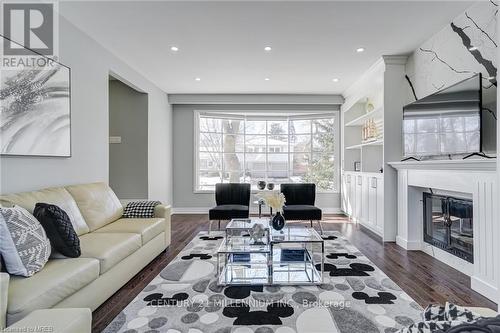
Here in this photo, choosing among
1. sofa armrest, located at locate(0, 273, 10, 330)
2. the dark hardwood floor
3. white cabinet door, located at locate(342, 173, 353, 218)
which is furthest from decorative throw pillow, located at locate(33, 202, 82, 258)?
white cabinet door, located at locate(342, 173, 353, 218)

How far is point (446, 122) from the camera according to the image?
2.98 metres

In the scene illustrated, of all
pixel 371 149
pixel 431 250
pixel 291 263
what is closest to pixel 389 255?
pixel 431 250

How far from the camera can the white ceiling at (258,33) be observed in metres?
2.77

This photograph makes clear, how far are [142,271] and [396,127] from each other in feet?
12.7

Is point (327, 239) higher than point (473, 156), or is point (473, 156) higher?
point (473, 156)

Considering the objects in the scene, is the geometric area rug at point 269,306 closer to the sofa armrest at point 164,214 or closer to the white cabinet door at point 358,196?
the sofa armrest at point 164,214

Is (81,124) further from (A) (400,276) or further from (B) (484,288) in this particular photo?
(B) (484,288)

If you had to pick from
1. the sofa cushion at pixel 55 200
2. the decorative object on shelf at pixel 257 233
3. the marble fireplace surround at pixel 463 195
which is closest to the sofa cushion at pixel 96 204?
the sofa cushion at pixel 55 200

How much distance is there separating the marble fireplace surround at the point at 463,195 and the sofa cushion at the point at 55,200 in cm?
365

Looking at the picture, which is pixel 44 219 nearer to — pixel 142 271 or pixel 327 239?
pixel 142 271

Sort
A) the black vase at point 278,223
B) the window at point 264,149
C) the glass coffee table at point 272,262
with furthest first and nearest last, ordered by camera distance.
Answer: the window at point 264,149
the black vase at point 278,223
the glass coffee table at point 272,262

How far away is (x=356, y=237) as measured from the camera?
14.5ft

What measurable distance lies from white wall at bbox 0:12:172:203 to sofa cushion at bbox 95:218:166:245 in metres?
0.70

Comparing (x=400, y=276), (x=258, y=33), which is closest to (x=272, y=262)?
(x=400, y=276)
